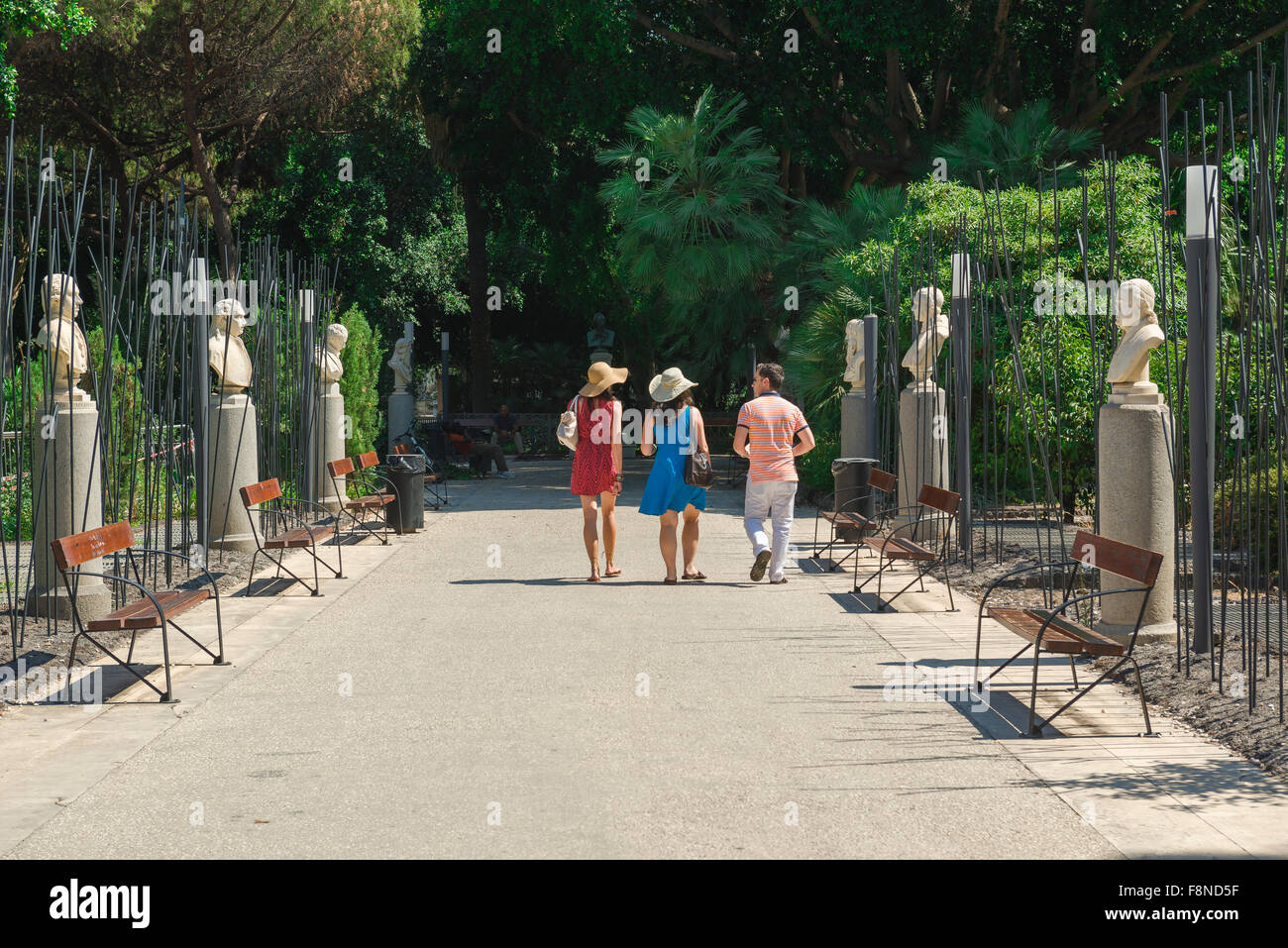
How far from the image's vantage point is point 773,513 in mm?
12039

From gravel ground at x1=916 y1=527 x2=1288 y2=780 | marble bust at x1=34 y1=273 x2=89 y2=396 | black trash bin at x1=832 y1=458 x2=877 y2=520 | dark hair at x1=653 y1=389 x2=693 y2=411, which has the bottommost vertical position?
A: gravel ground at x1=916 y1=527 x2=1288 y2=780

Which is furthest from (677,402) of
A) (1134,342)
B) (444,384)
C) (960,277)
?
(444,384)

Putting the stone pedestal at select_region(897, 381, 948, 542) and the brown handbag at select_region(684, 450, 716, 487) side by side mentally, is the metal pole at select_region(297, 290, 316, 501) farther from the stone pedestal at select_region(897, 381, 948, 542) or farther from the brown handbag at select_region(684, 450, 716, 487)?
the stone pedestal at select_region(897, 381, 948, 542)

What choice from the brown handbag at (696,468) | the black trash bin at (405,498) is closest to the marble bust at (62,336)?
the brown handbag at (696,468)

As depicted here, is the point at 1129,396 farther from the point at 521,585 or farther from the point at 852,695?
the point at 521,585

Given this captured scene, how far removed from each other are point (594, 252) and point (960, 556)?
69.5 ft

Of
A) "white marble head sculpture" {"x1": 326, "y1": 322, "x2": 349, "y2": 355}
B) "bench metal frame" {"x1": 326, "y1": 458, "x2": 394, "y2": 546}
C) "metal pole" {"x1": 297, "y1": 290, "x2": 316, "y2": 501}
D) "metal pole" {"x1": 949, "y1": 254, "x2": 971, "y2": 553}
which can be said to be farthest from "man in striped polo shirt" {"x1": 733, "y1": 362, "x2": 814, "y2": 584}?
"white marble head sculpture" {"x1": 326, "y1": 322, "x2": 349, "y2": 355}

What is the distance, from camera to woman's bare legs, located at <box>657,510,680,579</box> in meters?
11.9

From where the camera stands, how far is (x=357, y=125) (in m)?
31.2

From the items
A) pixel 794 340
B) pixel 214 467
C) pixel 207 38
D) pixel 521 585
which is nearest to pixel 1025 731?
pixel 521 585

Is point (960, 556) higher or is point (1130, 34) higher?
point (1130, 34)

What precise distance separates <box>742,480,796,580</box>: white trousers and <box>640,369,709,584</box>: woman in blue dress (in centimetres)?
44

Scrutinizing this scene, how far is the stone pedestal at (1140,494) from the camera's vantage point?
28.4 ft

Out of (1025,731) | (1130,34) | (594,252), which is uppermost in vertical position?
(1130,34)
